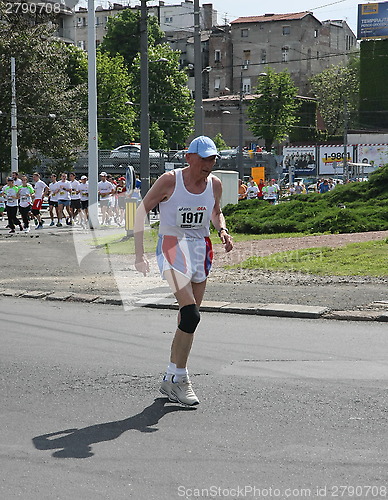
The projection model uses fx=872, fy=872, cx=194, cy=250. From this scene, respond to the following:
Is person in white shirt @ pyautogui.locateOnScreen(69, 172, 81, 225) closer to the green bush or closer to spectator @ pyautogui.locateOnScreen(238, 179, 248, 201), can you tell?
the green bush

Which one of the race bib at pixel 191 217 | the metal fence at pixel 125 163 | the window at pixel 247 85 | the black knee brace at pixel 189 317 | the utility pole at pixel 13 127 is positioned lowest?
the black knee brace at pixel 189 317

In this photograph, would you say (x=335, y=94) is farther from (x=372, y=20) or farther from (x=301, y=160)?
(x=301, y=160)

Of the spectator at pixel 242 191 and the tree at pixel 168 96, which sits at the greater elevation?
the tree at pixel 168 96

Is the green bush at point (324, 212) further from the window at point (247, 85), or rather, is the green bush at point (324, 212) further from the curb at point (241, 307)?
the window at point (247, 85)

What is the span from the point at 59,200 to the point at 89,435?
951 inches

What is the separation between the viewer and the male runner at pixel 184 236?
5973 mm

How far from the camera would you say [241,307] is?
10.2 m

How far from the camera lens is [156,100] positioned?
82688mm

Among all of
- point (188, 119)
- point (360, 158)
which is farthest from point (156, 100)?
point (360, 158)

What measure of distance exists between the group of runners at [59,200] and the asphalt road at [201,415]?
1747 centimetres

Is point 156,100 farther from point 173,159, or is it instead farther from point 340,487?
point 340,487

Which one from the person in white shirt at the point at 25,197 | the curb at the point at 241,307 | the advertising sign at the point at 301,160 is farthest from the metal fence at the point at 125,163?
the curb at the point at 241,307

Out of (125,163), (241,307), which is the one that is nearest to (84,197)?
(241,307)

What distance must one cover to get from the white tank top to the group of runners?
20217 mm
